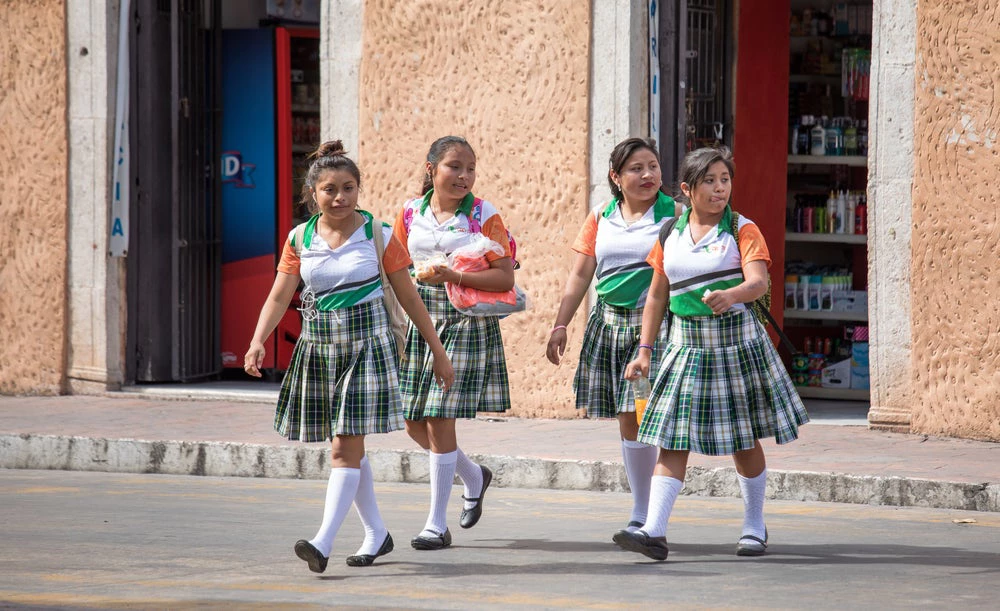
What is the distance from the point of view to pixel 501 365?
746 centimetres

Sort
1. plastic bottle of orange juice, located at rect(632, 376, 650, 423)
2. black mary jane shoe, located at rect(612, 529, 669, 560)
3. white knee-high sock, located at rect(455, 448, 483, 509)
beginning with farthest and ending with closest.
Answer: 1. white knee-high sock, located at rect(455, 448, 483, 509)
2. plastic bottle of orange juice, located at rect(632, 376, 650, 423)
3. black mary jane shoe, located at rect(612, 529, 669, 560)

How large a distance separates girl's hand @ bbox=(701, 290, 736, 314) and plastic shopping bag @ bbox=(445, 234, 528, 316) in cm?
110

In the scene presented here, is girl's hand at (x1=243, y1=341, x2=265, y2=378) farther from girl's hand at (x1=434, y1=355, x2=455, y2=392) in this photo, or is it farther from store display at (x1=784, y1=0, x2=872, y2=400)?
store display at (x1=784, y1=0, x2=872, y2=400)

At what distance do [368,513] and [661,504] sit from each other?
3.91 ft

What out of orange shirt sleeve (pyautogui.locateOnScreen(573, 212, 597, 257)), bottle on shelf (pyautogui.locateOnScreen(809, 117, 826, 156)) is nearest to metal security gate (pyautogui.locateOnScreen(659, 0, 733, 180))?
bottle on shelf (pyautogui.locateOnScreen(809, 117, 826, 156))

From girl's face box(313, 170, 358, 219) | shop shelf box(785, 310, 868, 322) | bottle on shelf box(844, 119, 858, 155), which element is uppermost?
bottle on shelf box(844, 119, 858, 155)

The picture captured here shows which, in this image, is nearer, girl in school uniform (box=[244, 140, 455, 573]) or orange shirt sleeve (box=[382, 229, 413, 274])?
girl in school uniform (box=[244, 140, 455, 573])

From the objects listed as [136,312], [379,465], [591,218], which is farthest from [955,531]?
[136,312]

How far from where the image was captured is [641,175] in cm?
718

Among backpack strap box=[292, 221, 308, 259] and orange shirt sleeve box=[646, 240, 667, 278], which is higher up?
backpack strap box=[292, 221, 308, 259]

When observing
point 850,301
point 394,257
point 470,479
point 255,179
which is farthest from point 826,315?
point 394,257

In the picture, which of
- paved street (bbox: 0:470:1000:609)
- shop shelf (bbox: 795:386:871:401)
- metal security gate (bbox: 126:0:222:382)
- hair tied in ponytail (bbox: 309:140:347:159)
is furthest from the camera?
metal security gate (bbox: 126:0:222:382)

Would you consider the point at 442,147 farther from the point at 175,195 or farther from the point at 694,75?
the point at 175,195

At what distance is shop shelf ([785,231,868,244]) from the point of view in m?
12.5
